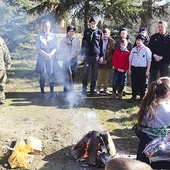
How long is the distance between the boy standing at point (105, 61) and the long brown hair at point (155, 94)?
417cm

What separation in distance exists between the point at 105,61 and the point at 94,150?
3.71 meters

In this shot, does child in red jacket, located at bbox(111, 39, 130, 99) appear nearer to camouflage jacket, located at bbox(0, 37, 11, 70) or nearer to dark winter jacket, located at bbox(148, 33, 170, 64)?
dark winter jacket, located at bbox(148, 33, 170, 64)

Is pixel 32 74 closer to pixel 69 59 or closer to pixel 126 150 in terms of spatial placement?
pixel 69 59

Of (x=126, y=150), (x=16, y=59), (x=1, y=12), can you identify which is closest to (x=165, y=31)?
(x=126, y=150)

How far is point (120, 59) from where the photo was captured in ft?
23.6

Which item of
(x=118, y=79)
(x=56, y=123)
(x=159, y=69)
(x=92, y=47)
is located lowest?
(x=56, y=123)

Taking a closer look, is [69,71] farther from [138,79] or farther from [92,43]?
[138,79]

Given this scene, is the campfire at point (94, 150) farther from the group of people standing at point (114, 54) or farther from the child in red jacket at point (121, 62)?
the child in red jacket at point (121, 62)

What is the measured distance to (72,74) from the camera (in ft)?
25.4

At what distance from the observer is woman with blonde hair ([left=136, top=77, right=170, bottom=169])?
350 cm

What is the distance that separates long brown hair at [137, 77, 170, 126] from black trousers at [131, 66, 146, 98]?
3.38 metres

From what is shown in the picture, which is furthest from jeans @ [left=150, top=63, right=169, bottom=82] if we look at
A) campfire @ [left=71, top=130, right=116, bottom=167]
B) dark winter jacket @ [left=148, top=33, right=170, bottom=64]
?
campfire @ [left=71, top=130, right=116, bottom=167]

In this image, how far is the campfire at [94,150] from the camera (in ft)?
14.2

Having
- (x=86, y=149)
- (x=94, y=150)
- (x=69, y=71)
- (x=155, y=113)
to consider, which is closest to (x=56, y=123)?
(x=86, y=149)
